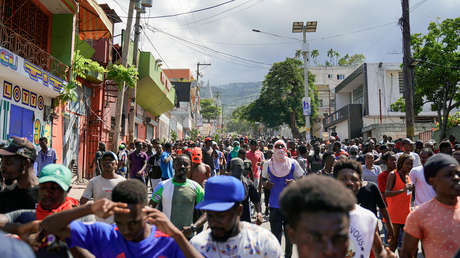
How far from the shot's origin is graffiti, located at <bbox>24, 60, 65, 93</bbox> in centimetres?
1121

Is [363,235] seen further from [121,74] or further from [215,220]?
[121,74]

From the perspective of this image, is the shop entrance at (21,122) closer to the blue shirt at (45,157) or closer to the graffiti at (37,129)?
the graffiti at (37,129)

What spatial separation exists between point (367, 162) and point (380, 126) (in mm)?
24146

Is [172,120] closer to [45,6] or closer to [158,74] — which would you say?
[158,74]

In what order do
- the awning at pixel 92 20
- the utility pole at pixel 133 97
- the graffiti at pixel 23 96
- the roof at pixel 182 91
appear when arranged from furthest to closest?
the roof at pixel 182 91 < the utility pole at pixel 133 97 < the awning at pixel 92 20 < the graffiti at pixel 23 96

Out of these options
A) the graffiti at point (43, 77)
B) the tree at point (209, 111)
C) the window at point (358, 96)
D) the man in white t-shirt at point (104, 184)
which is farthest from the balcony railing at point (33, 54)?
the tree at point (209, 111)

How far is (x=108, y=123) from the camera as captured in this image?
19.9 metres

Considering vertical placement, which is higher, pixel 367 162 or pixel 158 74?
pixel 158 74

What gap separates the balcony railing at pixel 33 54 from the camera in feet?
37.0

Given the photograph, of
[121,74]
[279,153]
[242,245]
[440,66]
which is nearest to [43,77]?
[121,74]

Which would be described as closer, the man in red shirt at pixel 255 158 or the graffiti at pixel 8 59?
the graffiti at pixel 8 59

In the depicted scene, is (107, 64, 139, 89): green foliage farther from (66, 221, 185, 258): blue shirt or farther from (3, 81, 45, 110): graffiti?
(66, 221, 185, 258): blue shirt

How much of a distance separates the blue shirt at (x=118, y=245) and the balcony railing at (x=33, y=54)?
10.1 metres

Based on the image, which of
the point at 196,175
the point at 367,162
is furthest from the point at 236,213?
the point at 367,162
